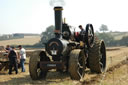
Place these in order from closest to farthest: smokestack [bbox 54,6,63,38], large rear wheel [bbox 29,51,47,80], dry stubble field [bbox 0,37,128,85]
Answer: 1. dry stubble field [bbox 0,37,128,85]
2. large rear wheel [bbox 29,51,47,80]
3. smokestack [bbox 54,6,63,38]

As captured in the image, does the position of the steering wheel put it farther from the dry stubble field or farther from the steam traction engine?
the dry stubble field

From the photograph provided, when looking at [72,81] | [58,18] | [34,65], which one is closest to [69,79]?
[72,81]

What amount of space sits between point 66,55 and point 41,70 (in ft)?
4.20

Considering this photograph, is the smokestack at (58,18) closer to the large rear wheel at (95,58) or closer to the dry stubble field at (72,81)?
the dry stubble field at (72,81)

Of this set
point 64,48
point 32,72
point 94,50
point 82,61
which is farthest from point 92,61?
point 32,72

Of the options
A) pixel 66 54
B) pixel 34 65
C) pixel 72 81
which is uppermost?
pixel 66 54

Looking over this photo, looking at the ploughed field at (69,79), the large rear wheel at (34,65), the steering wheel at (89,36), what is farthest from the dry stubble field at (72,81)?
the steering wheel at (89,36)

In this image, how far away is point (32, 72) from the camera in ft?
27.5

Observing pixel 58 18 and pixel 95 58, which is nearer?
pixel 58 18

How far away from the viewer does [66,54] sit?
8.80 meters

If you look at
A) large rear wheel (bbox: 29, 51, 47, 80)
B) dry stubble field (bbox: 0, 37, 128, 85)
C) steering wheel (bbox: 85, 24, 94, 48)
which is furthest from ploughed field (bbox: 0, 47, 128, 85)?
steering wheel (bbox: 85, 24, 94, 48)

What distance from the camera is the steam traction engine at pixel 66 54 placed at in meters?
8.12

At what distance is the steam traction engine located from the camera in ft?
26.6

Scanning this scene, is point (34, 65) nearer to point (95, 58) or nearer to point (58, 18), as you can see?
point (58, 18)
